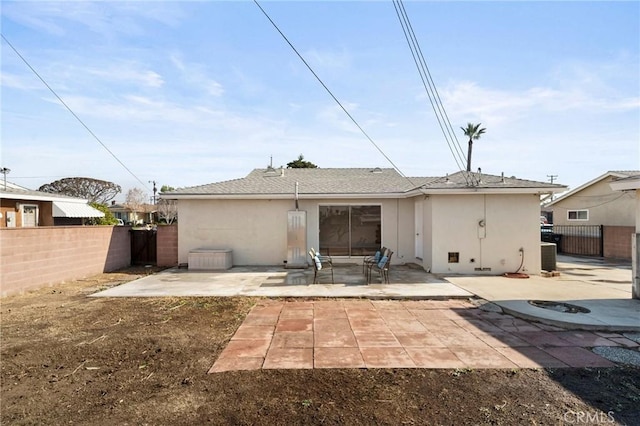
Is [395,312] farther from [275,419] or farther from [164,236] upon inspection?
[164,236]

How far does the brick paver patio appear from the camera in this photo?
4285 mm

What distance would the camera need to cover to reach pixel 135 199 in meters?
46.4

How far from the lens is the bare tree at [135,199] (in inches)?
1783

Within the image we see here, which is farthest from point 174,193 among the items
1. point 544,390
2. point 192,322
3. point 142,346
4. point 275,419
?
point 544,390

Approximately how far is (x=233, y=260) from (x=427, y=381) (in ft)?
31.5

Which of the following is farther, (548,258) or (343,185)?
(343,185)

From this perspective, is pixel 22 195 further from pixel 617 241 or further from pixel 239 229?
pixel 617 241

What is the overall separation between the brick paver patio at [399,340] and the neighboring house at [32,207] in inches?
553

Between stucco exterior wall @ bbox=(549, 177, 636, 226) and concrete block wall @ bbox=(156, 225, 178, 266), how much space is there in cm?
1878

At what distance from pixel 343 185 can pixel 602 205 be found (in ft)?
48.3

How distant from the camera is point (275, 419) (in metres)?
3.03

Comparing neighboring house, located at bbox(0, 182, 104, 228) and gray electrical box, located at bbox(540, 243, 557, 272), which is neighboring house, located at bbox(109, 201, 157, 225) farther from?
gray electrical box, located at bbox(540, 243, 557, 272)
